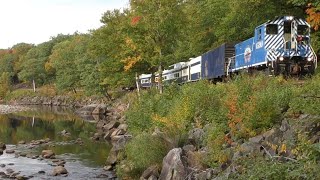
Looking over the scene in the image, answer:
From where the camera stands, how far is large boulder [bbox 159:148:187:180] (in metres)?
15.1

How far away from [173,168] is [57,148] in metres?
18.0

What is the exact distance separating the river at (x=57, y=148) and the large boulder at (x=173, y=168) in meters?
5.64

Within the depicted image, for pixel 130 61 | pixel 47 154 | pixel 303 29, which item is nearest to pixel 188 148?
pixel 303 29

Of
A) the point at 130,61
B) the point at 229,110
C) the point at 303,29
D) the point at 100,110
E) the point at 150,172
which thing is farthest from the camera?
the point at 100,110

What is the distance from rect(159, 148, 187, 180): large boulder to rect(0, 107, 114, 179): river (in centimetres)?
564

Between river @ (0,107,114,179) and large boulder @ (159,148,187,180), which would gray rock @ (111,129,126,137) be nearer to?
river @ (0,107,114,179)

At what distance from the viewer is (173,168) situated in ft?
51.0

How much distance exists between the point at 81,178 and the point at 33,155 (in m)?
8.64

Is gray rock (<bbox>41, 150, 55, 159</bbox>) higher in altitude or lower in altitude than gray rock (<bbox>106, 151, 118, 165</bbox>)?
lower

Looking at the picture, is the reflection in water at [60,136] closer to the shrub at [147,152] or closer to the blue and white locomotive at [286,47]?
the shrub at [147,152]

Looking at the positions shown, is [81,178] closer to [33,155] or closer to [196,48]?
[33,155]

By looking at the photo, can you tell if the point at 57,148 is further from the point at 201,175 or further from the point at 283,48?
the point at 201,175

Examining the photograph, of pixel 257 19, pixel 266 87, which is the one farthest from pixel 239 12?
pixel 266 87

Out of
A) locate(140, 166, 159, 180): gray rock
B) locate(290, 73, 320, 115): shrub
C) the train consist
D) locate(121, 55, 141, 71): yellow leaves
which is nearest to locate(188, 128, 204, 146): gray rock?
locate(140, 166, 159, 180): gray rock
